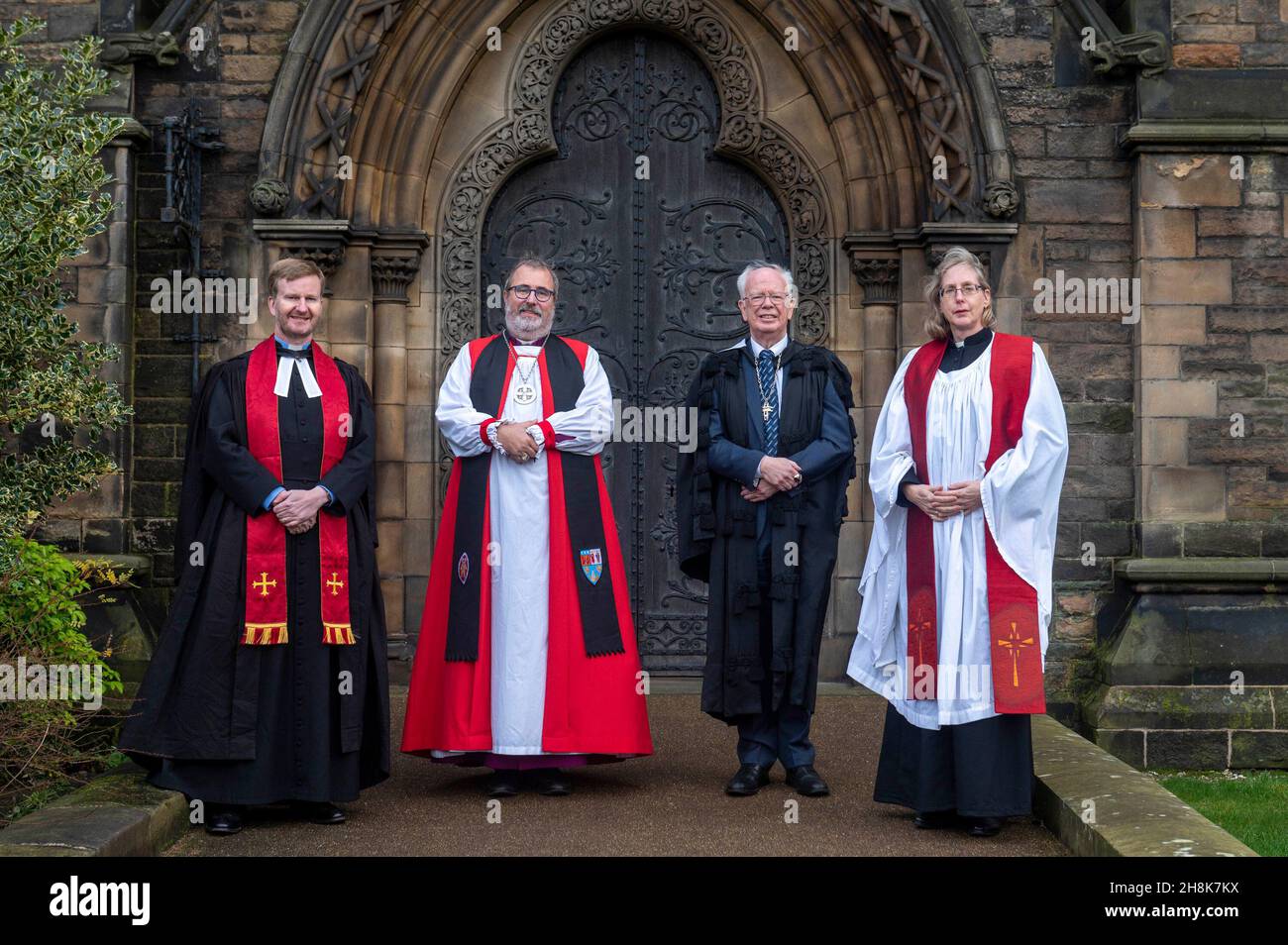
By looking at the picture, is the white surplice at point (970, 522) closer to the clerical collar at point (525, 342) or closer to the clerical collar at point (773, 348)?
the clerical collar at point (773, 348)

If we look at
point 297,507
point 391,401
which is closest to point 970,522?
point 297,507

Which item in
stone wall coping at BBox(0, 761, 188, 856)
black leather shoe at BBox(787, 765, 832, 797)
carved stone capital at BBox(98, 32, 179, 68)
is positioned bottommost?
black leather shoe at BBox(787, 765, 832, 797)

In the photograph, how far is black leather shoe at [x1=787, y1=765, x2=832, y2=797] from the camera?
625 centimetres

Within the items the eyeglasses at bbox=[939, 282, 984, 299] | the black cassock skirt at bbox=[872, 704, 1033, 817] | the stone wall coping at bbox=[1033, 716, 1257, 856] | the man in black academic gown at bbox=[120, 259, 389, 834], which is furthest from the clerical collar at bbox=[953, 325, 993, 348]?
the man in black academic gown at bbox=[120, 259, 389, 834]

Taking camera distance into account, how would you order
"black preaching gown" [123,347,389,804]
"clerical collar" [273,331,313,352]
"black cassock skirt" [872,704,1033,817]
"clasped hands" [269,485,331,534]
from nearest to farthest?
"black cassock skirt" [872,704,1033,817], "black preaching gown" [123,347,389,804], "clasped hands" [269,485,331,534], "clerical collar" [273,331,313,352]

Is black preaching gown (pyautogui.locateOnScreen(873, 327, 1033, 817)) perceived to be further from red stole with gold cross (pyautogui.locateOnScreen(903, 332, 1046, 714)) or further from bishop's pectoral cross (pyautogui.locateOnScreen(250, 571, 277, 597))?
bishop's pectoral cross (pyautogui.locateOnScreen(250, 571, 277, 597))

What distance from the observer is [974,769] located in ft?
18.4

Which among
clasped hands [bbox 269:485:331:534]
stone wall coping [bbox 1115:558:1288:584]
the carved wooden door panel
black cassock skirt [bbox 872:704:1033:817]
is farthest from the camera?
the carved wooden door panel

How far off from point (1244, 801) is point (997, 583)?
113 inches

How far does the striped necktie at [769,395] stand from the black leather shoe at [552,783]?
65.4 inches

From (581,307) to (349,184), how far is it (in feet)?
5.66

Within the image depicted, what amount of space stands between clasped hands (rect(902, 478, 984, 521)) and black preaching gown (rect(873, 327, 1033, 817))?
50cm
